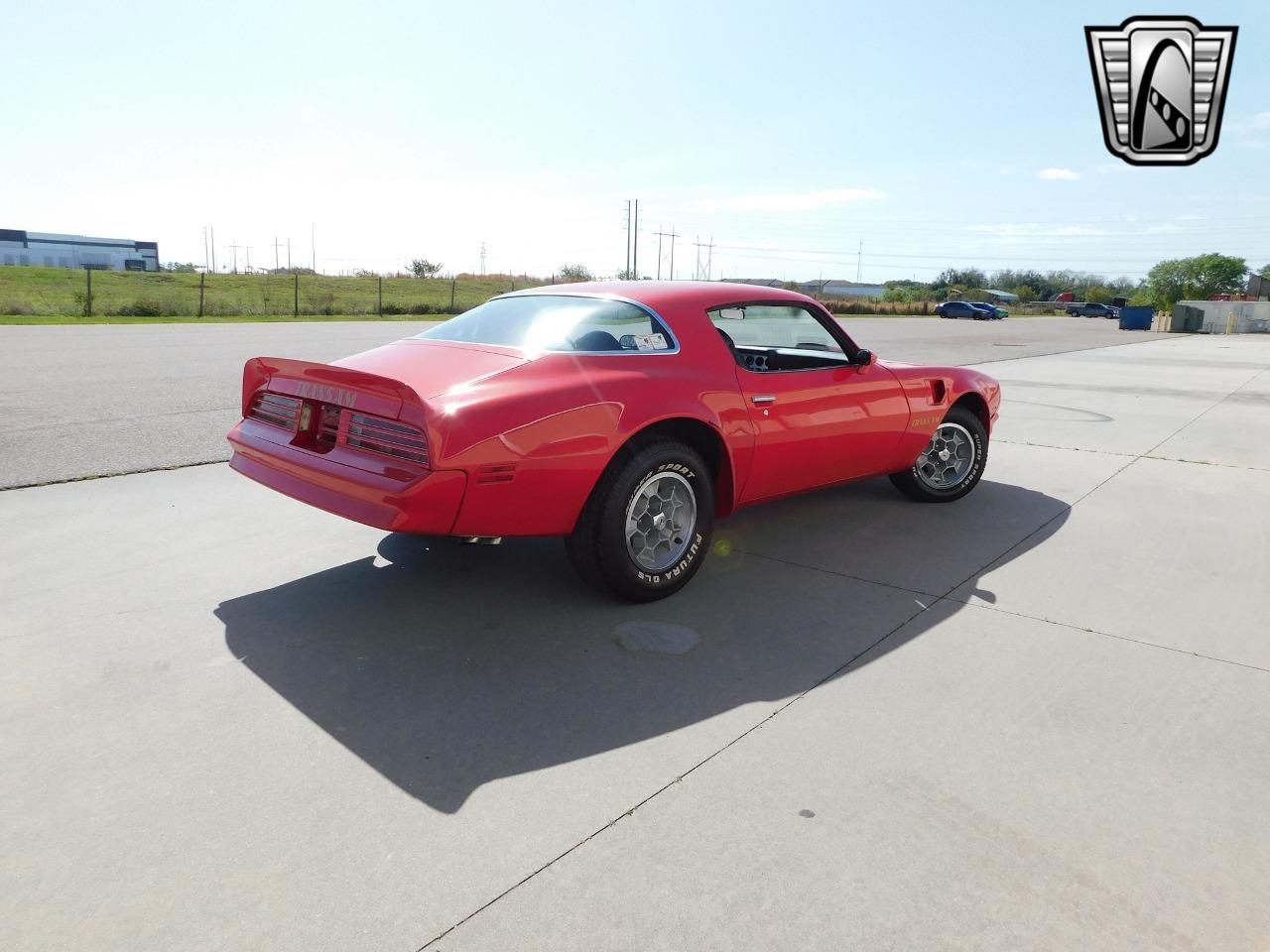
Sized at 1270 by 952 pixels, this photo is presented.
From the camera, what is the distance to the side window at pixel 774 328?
15.0ft

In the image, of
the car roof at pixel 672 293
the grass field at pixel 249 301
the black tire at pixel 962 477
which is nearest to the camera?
the car roof at pixel 672 293

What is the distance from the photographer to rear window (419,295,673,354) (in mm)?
3959

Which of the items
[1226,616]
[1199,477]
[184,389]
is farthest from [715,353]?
[184,389]

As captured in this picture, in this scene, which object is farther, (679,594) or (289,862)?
(679,594)

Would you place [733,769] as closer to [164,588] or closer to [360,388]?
[360,388]

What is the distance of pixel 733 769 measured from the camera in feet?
8.62

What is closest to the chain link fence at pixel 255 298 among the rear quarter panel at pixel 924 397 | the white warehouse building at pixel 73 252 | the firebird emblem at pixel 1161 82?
the firebird emblem at pixel 1161 82

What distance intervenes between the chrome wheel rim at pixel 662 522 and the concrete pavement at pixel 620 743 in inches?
9.1

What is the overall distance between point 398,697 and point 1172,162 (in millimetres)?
10922

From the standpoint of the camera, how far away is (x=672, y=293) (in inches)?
171

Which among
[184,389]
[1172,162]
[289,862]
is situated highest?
[1172,162]

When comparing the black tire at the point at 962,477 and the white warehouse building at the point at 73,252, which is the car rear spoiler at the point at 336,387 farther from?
the white warehouse building at the point at 73,252

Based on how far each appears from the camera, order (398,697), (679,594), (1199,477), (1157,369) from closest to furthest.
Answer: (398,697) < (679,594) < (1199,477) < (1157,369)

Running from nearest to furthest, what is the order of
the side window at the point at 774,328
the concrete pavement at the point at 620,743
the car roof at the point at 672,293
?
the concrete pavement at the point at 620,743 < the car roof at the point at 672,293 < the side window at the point at 774,328
